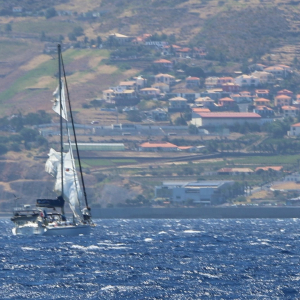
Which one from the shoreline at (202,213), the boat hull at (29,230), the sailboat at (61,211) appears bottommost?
the shoreline at (202,213)

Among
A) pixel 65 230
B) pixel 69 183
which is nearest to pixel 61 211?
pixel 69 183

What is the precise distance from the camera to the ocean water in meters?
55.3

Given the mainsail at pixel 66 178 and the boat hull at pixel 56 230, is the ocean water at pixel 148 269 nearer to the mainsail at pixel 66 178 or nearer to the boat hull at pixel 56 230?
the boat hull at pixel 56 230

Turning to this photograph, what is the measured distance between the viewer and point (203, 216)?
18100 cm

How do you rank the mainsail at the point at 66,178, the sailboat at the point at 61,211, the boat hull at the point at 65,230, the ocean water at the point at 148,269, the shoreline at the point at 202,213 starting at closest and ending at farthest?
the ocean water at the point at 148,269, the boat hull at the point at 65,230, the sailboat at the point at 61,211, the mainsail at the point at 66,178, the shoreline at the point at 202,213

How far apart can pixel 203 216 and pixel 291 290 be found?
12553 centimetres

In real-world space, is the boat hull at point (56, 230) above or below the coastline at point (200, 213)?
above

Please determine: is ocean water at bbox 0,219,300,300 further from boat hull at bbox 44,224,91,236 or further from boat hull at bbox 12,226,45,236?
boat hull at bbox 12,226,45,236

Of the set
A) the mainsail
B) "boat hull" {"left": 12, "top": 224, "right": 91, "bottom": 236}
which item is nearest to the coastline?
the mainsail

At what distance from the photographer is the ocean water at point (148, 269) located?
182ft

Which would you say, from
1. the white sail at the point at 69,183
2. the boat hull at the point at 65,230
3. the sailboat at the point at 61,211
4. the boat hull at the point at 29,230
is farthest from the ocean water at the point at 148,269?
the white sail at the point at 69,183

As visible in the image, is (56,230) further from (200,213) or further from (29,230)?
(200,213)

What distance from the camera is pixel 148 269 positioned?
64625 millimetres

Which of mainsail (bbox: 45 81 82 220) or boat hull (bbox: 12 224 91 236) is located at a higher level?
mainsail (bbox: 45 81 82 220)
